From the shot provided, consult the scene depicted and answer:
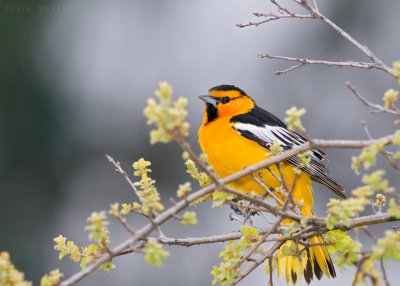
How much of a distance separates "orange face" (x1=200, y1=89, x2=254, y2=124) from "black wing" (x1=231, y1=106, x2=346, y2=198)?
0.09 m

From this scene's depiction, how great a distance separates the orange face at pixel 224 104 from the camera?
4006 millimetres

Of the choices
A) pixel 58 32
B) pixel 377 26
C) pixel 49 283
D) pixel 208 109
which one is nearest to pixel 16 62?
pixel 58 32

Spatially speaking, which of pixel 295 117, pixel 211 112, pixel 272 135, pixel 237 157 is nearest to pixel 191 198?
pixel 295 117

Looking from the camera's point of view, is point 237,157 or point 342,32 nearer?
point 342,32

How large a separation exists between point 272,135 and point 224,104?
40 cm

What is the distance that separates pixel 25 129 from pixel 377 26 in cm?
442

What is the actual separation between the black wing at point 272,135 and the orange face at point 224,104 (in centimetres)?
9

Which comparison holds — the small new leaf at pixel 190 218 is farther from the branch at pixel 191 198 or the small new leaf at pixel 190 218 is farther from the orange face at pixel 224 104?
the orange face at pixel 224 104

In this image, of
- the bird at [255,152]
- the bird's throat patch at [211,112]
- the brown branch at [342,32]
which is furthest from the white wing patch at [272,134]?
the brown branch at [342,32]

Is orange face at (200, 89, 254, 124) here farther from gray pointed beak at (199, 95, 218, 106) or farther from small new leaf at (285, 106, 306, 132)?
small new leaf at (285, 106, 306, 132)

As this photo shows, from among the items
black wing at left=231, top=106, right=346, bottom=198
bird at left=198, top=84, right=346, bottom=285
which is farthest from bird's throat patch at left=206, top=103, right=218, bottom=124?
black wing at left=231, top=106, right=346, bottom=198

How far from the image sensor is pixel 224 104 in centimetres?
409

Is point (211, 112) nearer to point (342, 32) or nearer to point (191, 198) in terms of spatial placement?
point (342, 32)

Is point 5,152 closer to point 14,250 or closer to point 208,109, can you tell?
point 14,250
